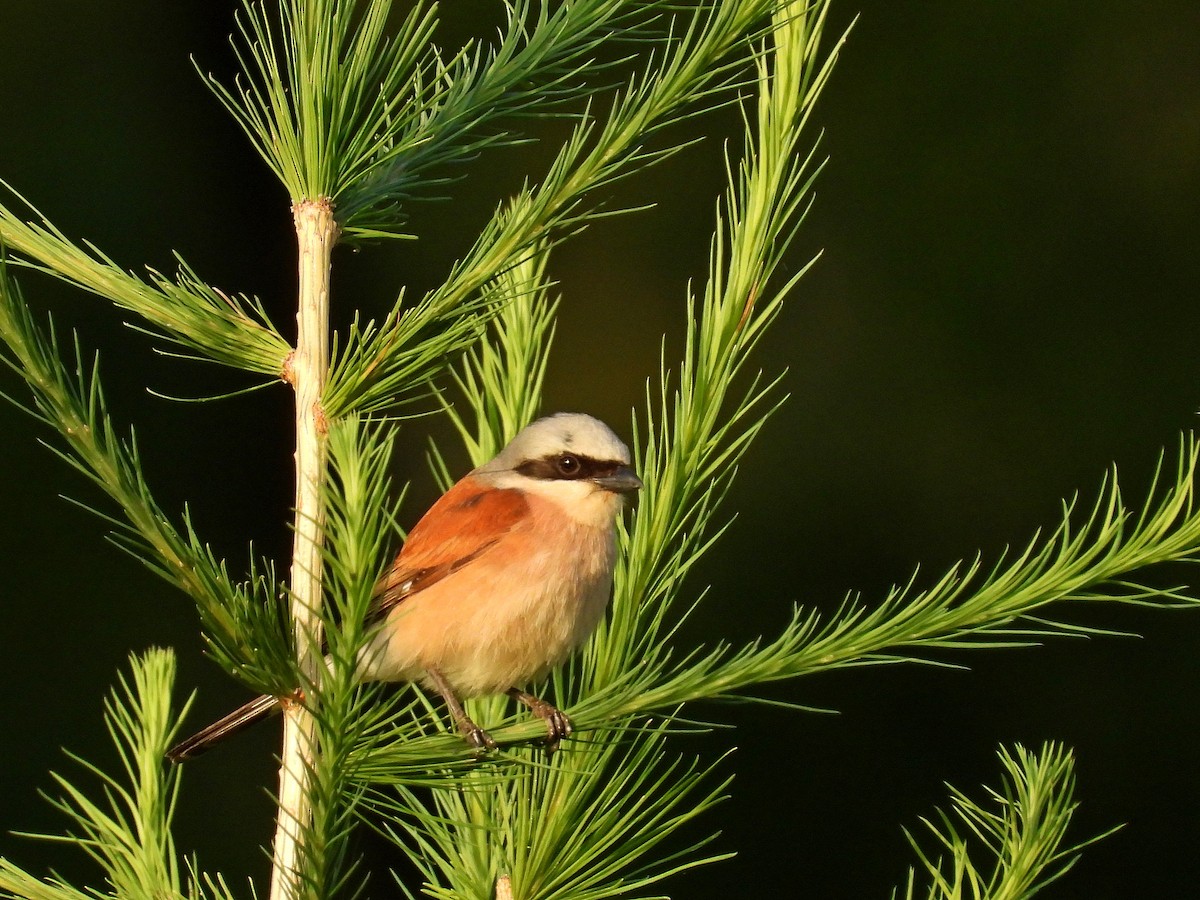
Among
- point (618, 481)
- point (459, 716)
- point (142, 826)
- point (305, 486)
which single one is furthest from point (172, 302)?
point (618, 481)

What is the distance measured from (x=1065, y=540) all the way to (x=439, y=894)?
68 centimetres

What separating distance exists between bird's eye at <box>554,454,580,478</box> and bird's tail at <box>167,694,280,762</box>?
638mm

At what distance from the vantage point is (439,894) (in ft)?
4.13

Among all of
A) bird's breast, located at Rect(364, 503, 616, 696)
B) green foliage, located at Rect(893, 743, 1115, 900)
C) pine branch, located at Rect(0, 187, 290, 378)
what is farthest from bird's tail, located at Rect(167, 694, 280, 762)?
green foliage, located at Rect(893, 743, 1115, 900)

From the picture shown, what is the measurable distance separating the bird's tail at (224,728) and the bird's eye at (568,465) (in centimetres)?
64

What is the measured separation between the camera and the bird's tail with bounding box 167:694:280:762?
5.69 feet

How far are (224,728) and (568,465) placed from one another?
733mm

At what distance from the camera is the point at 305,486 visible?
1.08m

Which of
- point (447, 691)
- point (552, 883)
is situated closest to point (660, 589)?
point (552, 883)

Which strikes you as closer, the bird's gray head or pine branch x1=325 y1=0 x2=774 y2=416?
pine branch x1=325 y1=0 x2=774 y2=416

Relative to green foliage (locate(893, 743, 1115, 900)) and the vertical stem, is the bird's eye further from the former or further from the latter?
green foliage (locate(893, 743, 1115, 900))

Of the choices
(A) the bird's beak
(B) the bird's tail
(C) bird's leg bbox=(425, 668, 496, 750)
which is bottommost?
(B) the bird's tail

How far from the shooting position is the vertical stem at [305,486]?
103 cm

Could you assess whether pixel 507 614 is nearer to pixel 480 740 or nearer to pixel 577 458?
pixel 577 458
